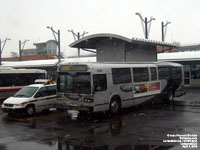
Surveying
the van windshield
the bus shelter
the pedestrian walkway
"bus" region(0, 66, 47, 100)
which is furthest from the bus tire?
"bus" region(0, 66, 47, 100)

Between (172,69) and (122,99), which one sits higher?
(172,69)

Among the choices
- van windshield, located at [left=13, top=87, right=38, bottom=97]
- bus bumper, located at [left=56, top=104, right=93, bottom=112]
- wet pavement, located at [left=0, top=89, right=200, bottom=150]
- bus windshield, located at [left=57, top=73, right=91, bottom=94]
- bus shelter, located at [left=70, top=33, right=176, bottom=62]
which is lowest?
wet pavement, located at [left=0, top=89, right=200, bottom=150]

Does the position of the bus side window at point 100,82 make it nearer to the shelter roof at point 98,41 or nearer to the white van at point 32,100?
the white van at point 32,100

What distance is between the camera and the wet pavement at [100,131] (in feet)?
27.1

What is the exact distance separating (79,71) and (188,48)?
250 ft

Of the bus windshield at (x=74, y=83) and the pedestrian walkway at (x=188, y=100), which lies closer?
the bus windshield at (x=74, y=83)

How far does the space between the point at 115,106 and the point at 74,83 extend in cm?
260

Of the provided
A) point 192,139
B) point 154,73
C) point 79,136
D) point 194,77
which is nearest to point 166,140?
point 192,139

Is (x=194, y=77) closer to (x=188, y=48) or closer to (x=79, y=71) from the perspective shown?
(x=79, y=71)

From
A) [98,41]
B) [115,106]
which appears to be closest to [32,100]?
[115,106]

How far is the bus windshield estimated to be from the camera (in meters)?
12.8

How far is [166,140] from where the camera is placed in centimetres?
870

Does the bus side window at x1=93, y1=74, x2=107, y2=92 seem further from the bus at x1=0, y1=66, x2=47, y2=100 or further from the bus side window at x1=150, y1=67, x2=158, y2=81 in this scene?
Result: the bus at x1=0, y1=66, x2=47, y2=100

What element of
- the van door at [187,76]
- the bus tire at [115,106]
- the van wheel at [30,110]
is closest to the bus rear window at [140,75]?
the bus tire at [115,106]
